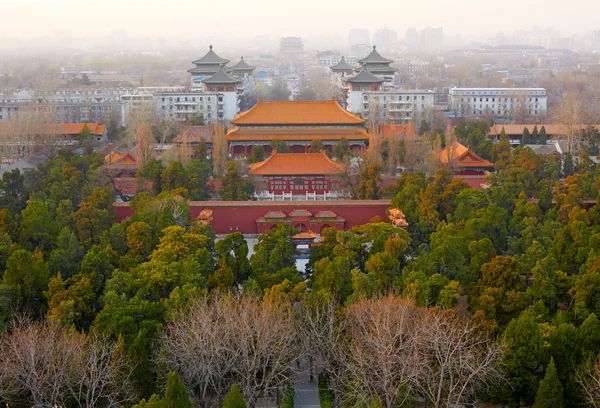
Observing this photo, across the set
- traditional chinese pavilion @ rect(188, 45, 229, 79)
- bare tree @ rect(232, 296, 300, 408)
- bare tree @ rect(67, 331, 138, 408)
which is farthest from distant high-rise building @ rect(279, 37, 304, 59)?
bare tree @ rect(67, 331, 138, 408)

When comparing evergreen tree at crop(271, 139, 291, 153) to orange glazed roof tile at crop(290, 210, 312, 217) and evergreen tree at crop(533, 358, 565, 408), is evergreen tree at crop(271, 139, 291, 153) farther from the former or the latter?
evergreen tree at crop(533, 358, 565, 408)

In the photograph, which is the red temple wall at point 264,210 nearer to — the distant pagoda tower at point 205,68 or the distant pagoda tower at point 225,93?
the distant pagoda tower at point 225,93

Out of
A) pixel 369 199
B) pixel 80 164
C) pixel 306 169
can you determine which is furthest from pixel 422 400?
pixel 80 164

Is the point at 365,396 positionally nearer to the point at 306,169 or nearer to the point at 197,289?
the point at 197,289

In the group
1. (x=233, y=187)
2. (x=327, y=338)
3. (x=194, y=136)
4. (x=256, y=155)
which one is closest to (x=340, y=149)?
(x=256, y=155)

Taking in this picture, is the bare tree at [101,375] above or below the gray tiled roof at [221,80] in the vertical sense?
below

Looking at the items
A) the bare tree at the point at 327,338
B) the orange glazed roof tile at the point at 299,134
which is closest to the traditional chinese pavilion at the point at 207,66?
the orange glazed roof tile at the point at 299,134
